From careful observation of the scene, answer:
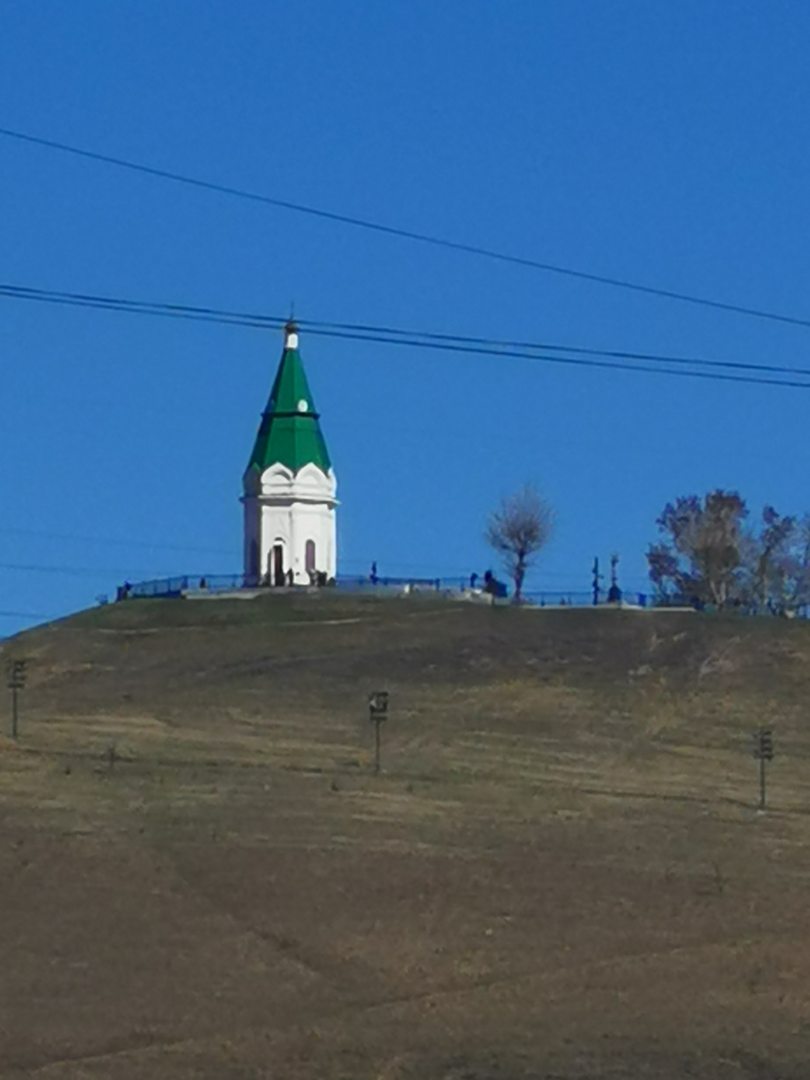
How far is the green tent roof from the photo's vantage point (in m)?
110

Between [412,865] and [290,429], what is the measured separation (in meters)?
71.2

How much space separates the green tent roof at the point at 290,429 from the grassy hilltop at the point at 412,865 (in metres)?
31.9

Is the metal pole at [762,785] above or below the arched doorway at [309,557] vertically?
below

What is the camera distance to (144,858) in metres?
39.6

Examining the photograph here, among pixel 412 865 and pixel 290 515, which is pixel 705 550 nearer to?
pixel 290 515

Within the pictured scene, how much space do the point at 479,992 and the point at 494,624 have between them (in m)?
51.3

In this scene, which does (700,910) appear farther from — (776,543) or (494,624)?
(776,543)

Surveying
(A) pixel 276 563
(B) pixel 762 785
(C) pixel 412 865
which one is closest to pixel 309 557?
(A) pixel 276 563

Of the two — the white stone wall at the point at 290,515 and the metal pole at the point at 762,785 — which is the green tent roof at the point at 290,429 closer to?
the white stone wall at the point at 290,515

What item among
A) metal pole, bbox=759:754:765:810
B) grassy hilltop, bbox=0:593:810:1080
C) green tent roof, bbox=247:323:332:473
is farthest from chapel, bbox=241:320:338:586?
metal pole, bbox=759:754:765:810

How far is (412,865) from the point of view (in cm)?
4053

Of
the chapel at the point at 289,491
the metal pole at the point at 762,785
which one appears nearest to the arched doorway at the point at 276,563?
the chapel at the point at 289,491

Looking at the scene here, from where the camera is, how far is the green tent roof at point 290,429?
110000 mm

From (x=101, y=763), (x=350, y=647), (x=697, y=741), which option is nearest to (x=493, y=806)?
(x=101, y=763)
